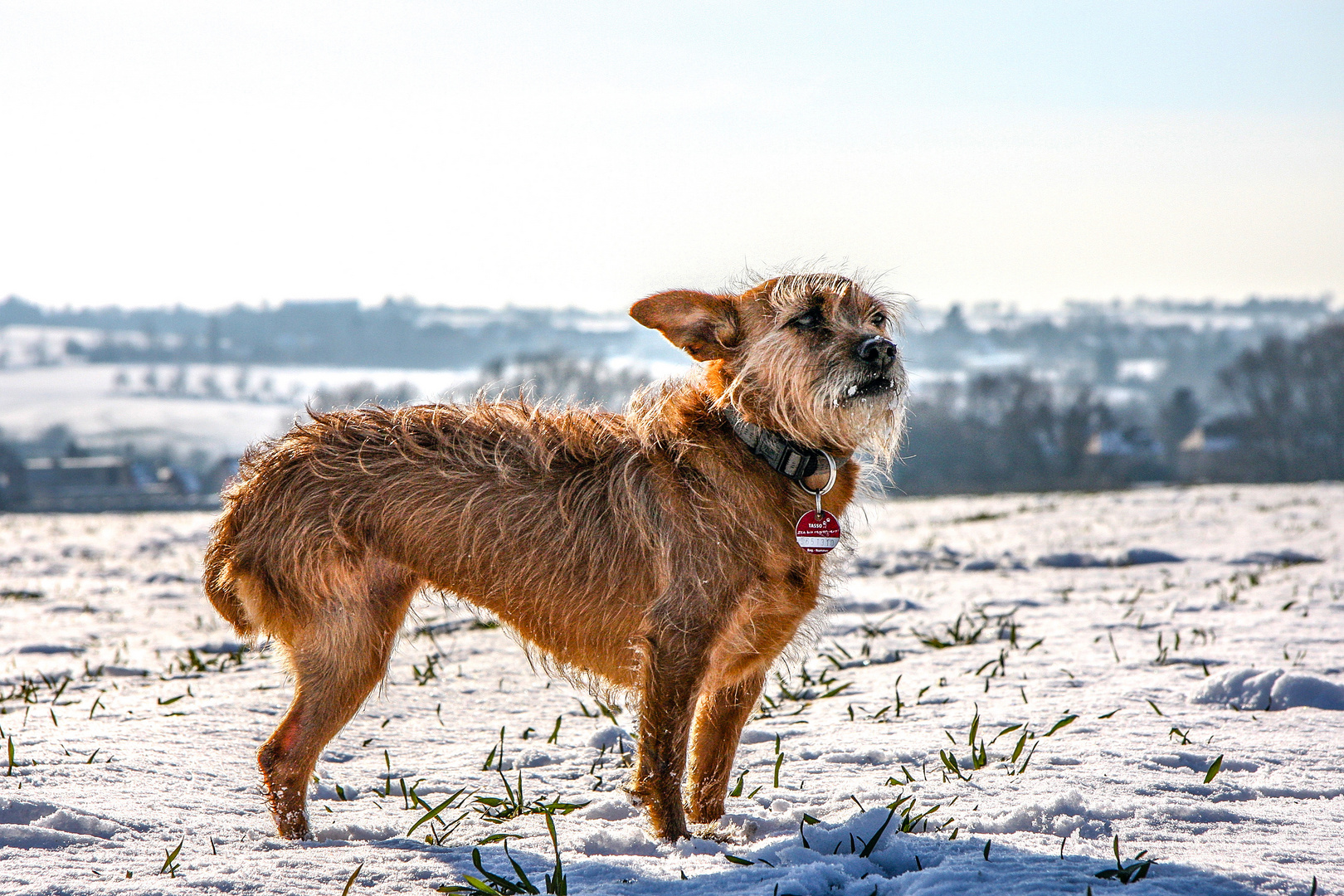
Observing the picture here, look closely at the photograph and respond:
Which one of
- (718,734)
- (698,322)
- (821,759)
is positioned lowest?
(821,759)

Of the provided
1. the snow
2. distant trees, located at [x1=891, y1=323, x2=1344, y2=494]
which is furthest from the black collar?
distant trees, located at [x1=891, y1=323, x2=1344, y2=494]

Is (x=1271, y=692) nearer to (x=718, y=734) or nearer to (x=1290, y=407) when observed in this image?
(x=718, y=734)

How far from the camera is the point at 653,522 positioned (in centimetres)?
360

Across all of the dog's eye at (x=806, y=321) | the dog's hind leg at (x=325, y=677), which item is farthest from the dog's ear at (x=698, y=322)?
the dog's hind leg at (x=325, y=677)

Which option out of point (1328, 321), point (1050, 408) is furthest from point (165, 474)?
point (1328, 321)

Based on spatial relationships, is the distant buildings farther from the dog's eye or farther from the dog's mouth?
the dog's mouth

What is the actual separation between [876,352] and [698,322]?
2.26 feet

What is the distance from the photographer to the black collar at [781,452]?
12.0ft

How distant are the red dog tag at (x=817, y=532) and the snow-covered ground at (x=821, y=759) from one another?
90cm

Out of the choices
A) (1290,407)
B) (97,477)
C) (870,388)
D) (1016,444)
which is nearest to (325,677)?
(870,388)

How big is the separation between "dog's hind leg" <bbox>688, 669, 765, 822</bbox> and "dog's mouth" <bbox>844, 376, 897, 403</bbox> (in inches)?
43.1

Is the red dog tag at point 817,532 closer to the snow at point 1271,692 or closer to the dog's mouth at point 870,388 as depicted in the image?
the dog's mouth at point 870,388

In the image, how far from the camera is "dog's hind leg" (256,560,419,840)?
3.58 m

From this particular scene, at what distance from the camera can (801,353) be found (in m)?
3.65
